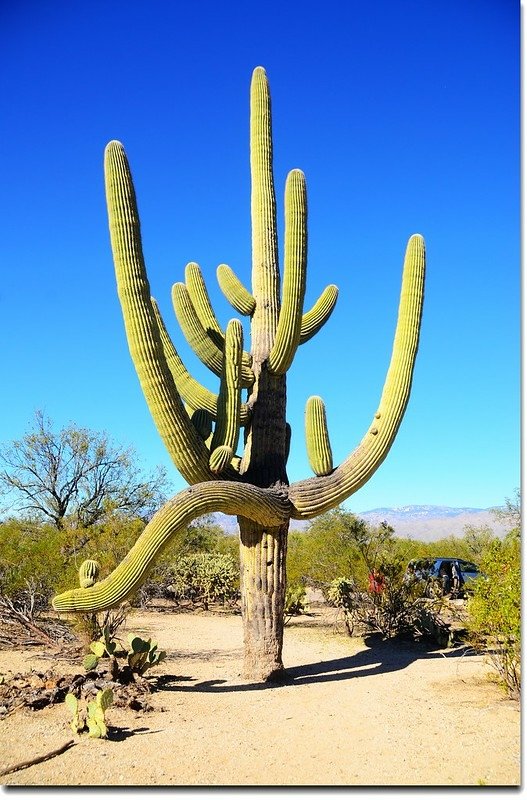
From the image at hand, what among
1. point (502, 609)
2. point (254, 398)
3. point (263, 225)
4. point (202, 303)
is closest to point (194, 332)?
point (202, 303)

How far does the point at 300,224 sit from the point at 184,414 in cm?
283

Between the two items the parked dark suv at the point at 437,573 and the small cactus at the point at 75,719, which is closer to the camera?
the small cactus at the point at 75,719

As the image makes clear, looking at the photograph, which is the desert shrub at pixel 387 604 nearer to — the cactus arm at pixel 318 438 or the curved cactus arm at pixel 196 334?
the cactus arm at pixel 318 438

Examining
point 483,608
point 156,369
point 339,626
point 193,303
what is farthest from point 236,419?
point 339,626

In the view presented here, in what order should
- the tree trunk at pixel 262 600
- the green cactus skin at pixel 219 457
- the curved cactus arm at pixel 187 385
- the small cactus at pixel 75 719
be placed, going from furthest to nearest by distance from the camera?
the curved cactus arm at pixel 187 385 → the tree trunk at pixel 262 600 → the green cactus skin at pixel 219 457 → the small cactus at pixel 75 719

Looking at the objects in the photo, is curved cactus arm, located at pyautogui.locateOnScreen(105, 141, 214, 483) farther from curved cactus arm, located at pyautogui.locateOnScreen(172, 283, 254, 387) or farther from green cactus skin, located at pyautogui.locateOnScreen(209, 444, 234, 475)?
curved cactus arm, located at pyautogui.locateOnScreen(172, 283, 254, 387)

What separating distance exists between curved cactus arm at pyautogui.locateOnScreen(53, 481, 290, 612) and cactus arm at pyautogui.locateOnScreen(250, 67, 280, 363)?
2.36 metres

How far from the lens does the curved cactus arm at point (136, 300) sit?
6.73 m

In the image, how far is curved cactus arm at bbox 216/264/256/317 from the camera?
8.87m

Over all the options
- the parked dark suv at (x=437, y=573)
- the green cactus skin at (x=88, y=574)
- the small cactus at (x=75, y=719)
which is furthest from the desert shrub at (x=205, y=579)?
the small cactus at (x=75, y=719)

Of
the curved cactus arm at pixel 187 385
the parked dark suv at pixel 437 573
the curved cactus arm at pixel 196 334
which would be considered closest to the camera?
the curved cactus arm at pixel 187 385

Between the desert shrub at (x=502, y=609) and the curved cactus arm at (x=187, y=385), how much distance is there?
341 cm

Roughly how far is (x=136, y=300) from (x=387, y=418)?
3455mm

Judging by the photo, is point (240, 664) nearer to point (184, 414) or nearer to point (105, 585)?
point (105, 585)
